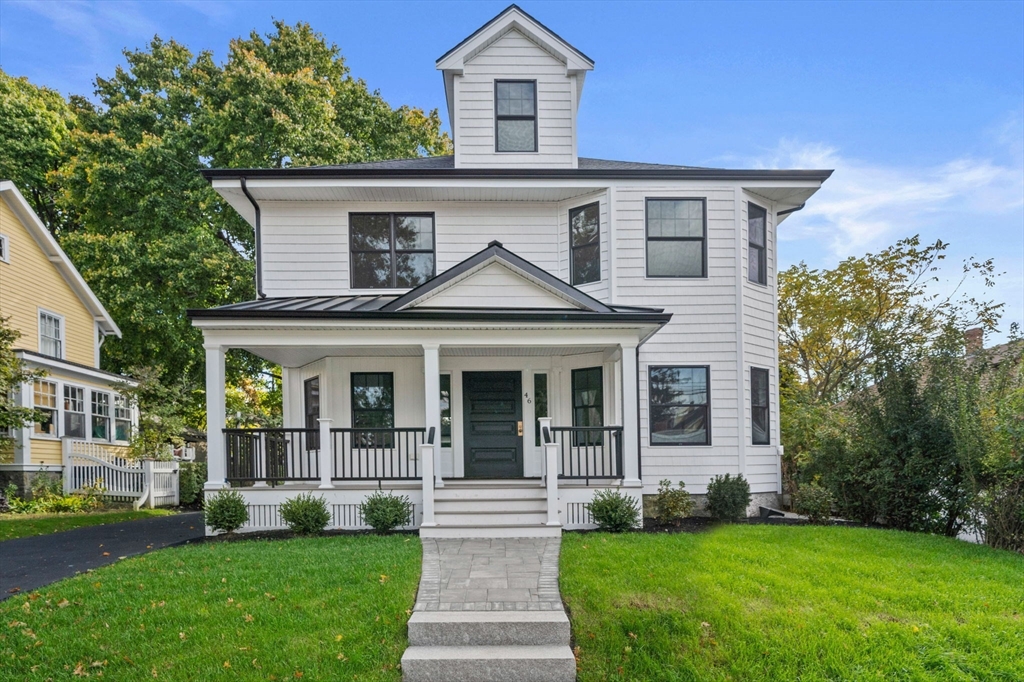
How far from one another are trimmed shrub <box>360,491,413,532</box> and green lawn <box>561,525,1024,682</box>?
123 inches

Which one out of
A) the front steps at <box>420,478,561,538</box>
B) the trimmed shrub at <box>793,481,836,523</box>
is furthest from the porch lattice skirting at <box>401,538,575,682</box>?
the trimmed shrub at <box>793,481,836,523</box>

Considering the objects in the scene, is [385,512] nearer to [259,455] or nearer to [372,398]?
[259,455]

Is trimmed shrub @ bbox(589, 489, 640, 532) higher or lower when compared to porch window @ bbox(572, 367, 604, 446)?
lower

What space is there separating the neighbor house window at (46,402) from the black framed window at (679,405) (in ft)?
51.7

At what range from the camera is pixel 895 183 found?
59.1 feet

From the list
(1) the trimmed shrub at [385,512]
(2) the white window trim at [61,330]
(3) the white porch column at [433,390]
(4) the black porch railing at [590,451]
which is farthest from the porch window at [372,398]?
(2) the white window trim at [61,330]

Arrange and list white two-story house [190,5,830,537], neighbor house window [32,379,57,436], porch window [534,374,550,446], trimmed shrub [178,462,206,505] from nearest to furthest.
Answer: white two-story house [190,5,830,537], porch window [534,374,550,446], neighbor house window [32,379,57,436], trimmed shrub [178,462,206,505]

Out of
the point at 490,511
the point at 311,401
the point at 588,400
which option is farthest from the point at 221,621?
the point at 588,400

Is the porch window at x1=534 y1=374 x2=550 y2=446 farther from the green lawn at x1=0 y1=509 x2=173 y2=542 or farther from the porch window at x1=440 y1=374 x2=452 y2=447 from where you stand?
the green lawn at x1=0 y1=509 x2=173 y2=542

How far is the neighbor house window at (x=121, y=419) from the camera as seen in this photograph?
66.7 ft

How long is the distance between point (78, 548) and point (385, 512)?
492 cm

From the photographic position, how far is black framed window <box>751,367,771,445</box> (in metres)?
12.0

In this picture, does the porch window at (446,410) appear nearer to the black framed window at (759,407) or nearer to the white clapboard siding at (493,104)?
the white clapboard siding at (493,104)

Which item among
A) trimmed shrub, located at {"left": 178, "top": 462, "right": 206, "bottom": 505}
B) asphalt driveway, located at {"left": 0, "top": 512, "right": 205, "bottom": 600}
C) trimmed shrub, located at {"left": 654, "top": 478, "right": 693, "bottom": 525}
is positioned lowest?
trimmed shrub, located at {"left": 178, "top": 462, "right": 206, "bottom": 505}
